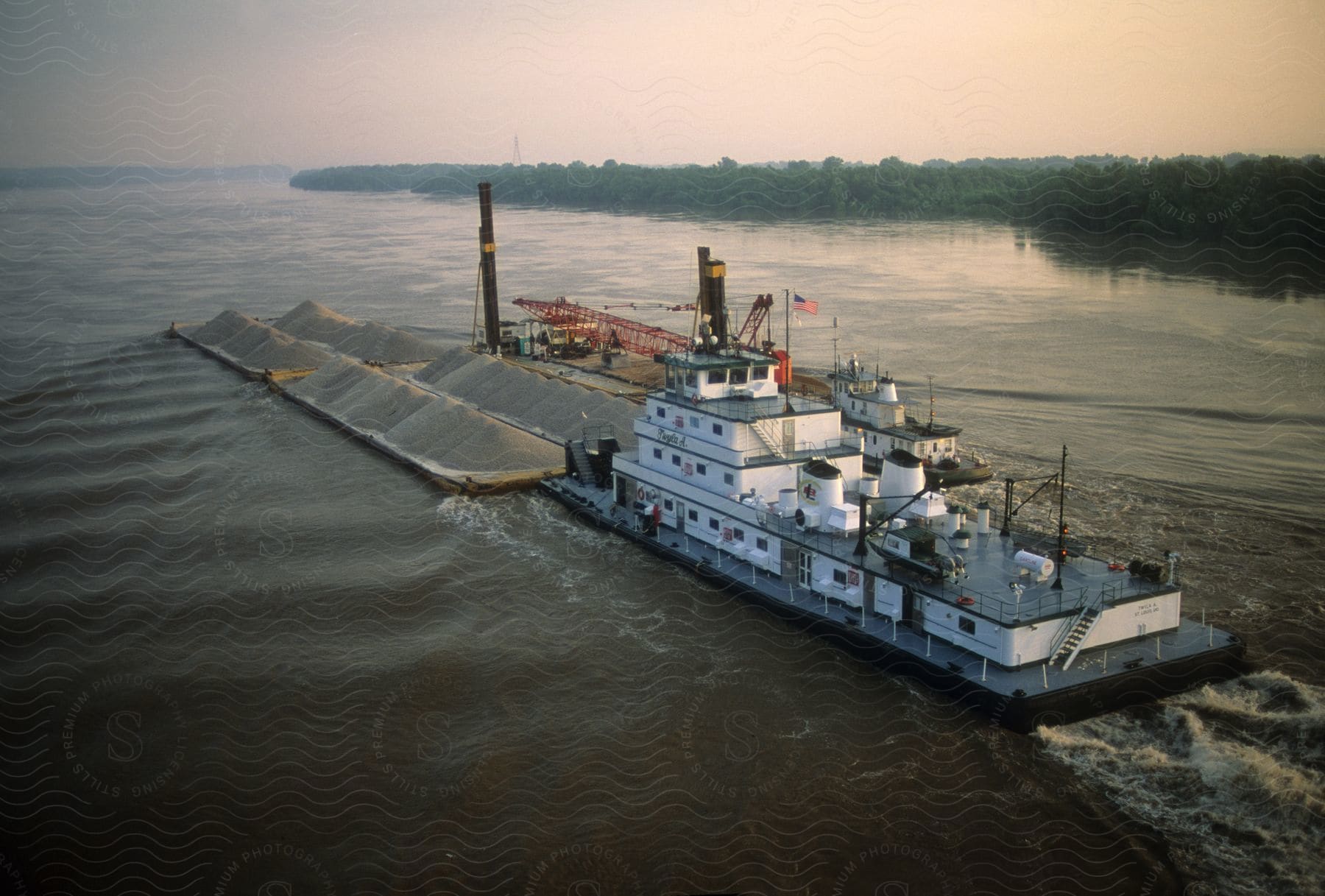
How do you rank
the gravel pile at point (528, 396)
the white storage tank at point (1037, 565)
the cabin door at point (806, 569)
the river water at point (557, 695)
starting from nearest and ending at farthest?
the river water at point (557, 695) < the white storage tank at point (1037, 565) < the cabin door at point (806, 569) < the gravel pile at point (528, 396)

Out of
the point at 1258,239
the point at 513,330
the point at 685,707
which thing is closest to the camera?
the point at 685,707

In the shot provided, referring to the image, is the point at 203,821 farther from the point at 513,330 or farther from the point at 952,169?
the point at 952,169

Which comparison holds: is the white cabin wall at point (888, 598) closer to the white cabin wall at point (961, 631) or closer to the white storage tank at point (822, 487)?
the white cabin wall at point (961, 631)

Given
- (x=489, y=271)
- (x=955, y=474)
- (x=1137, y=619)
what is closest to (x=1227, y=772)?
(x=1137, y=619)

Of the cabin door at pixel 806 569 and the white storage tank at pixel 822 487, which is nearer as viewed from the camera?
the cabin door at pixel 806 569

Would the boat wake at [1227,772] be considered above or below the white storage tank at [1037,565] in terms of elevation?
below

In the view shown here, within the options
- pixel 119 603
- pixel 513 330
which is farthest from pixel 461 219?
pixel 119 603

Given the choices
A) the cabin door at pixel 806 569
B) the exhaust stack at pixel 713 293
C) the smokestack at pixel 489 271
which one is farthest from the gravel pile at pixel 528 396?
the cabin door at pixel 806 569
